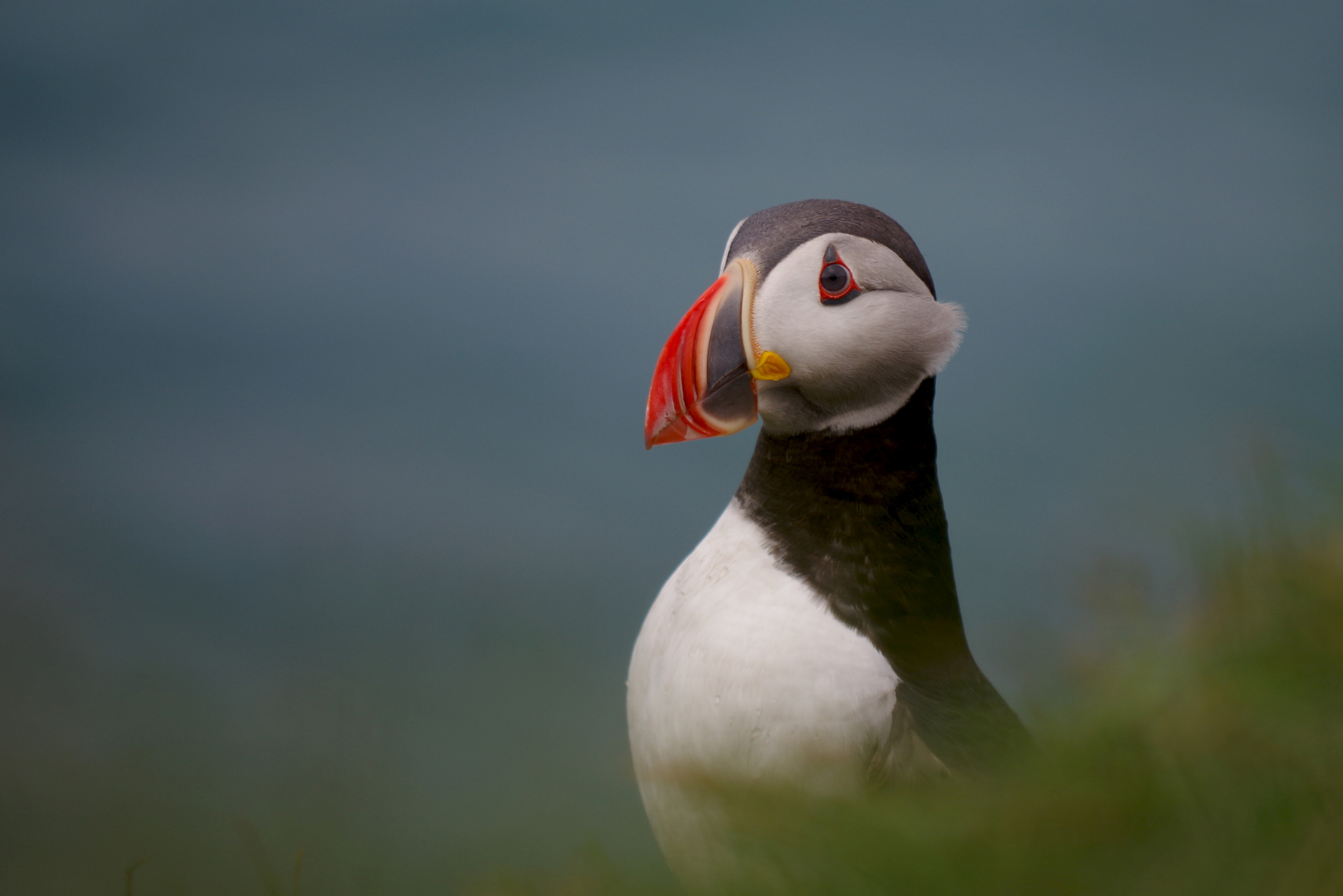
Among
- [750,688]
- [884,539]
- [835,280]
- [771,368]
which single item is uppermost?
[835,280]

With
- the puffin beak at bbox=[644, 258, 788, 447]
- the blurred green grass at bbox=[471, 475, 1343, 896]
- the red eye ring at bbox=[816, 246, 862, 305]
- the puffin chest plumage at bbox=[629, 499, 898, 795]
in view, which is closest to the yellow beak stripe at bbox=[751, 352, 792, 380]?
the puffin beak at bbox=[644, 258, 788, 447]

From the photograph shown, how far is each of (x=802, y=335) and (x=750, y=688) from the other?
1.65 feet

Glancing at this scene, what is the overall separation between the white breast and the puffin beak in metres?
0.21

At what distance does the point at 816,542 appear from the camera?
1.45m

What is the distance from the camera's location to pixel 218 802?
262cm

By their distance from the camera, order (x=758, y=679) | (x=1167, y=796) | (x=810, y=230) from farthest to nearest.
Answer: (x=810, y=230) < (x=758, y=679) < (x=1167, y=796)

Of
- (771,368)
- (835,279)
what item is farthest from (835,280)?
(771,368)

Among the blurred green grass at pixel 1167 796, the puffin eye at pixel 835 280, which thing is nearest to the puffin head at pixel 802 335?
the puffin eye at pixel 835 280

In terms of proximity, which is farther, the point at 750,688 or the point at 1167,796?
the point at 750,688

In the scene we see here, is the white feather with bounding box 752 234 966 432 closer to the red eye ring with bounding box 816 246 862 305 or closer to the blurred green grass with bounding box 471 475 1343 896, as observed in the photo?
the red eye ring with bounding box 816 246 862 305

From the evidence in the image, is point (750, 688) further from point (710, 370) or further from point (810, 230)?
point (810, 230)

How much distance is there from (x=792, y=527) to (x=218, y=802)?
201 centimetres

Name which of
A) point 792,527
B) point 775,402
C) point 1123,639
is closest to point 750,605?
point 792,527

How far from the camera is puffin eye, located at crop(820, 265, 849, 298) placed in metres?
1.40
